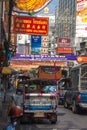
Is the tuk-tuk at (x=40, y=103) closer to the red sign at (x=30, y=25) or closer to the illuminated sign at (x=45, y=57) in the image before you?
the red sign at (x=30, y=25)

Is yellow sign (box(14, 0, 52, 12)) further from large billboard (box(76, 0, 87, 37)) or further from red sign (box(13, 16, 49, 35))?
large billboard (box(76, 0, 87, 37))

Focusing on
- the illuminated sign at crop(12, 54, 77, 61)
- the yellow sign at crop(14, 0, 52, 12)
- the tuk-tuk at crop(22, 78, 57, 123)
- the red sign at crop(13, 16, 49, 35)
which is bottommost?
the illuminated sign at crop(12, 54, 77, 61)

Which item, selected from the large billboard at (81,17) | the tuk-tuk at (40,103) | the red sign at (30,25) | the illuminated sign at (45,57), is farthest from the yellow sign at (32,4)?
the illuminated sign at (45,57)

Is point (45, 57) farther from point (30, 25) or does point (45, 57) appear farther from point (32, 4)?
point (32, 4)

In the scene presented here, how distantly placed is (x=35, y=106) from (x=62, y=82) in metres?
17.2

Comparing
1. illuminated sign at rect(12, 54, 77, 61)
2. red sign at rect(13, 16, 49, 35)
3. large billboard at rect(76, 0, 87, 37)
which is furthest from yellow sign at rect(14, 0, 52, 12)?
illuminated sign at rect(12, 54, 77, 61)

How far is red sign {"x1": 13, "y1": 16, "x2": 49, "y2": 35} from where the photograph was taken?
93.0 feet

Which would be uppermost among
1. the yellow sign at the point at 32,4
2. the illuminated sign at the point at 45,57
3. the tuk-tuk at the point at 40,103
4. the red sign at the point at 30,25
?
the yellow sign at the point at 32,4

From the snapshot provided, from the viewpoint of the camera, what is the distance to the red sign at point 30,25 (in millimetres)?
28344

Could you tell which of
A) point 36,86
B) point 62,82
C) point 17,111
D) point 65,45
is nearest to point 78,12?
point 62,82

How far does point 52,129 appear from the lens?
61.2ft

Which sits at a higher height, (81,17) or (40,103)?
(81,17)

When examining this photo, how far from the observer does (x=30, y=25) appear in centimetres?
2891

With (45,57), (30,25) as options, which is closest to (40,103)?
(30,25)
